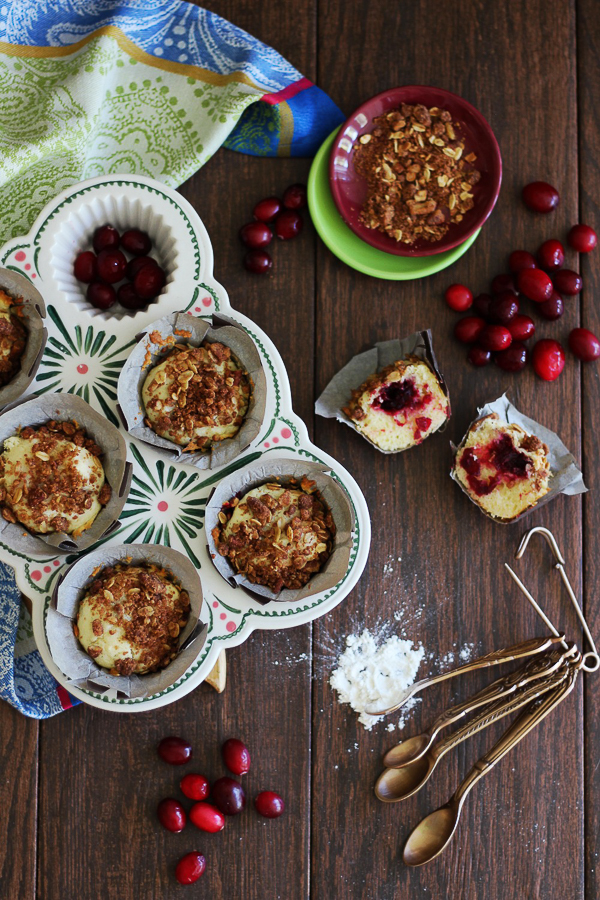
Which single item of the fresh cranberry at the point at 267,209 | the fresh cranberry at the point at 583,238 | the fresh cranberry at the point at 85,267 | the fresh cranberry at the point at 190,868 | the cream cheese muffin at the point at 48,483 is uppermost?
the fresh cranberry at the point at 267,209

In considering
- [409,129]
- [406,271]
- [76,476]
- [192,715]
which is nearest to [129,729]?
[192,715]

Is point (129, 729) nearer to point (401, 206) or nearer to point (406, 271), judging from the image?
point (406, 271)

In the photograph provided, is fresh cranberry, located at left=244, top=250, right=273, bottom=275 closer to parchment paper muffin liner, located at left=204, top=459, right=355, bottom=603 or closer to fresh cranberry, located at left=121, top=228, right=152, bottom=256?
fresh cranberry, located at left=121, top=228, right=152, bottom=256

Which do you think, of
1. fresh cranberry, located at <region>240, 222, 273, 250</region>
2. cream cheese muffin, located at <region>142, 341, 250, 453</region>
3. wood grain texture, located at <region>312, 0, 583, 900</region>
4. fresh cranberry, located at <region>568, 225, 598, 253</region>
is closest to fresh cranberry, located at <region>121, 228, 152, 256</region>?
fresh cranberry, located at <region>240, 222, 273, 250</region>

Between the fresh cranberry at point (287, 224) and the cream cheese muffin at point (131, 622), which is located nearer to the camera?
the cream cheese muffin at point (131, 622)

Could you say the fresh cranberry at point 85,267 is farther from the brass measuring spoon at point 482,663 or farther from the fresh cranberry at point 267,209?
the brass measuring spoon at point 482,663

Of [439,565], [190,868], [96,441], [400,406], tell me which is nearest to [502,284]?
[400,406]

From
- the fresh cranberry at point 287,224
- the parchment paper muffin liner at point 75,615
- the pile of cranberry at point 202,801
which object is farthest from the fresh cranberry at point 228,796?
the fresh cranberry at point 287,224
